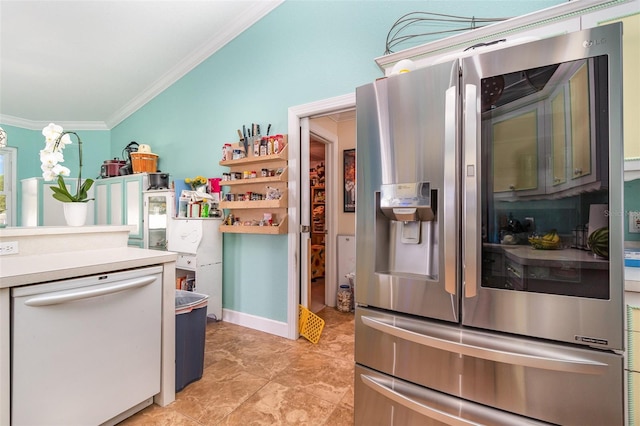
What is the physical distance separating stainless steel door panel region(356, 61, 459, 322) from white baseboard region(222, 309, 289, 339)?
1645mm

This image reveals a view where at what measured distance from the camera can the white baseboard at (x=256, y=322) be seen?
2.76 meters

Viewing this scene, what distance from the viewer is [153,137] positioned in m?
4.10

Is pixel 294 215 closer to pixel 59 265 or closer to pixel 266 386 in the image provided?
pixel 266 386

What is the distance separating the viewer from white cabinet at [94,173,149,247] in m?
3.83

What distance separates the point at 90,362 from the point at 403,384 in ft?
4.94

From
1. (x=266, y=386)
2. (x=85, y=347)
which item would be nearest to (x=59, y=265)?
(x=85, y=347)

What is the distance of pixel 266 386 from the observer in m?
1.95

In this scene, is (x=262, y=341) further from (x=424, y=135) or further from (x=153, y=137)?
(x=153, y=137)

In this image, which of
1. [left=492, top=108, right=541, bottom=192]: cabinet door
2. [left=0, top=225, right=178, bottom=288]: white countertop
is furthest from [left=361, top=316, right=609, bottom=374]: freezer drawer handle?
[left=0, top=225, right=178, bottom=288]: white countertop

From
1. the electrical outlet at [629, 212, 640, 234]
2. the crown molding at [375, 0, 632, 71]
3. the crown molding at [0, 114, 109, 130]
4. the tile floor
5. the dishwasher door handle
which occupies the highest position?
the crown molding at [0, 114, 109, 130]

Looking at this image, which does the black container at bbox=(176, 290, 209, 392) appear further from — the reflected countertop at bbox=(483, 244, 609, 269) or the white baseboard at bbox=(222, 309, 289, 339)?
the reflected countertop at bbox=(483, 244, 609, 269)

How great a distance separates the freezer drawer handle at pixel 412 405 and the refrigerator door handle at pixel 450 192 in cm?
49

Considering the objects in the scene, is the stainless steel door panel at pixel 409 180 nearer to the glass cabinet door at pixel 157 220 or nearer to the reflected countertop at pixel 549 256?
the reflected countertop at pixel 549 256

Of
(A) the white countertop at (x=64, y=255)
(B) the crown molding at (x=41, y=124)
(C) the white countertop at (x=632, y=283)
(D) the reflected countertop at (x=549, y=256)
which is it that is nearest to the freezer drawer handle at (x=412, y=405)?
(D) the reflected countertop at (x=549, y=256)
